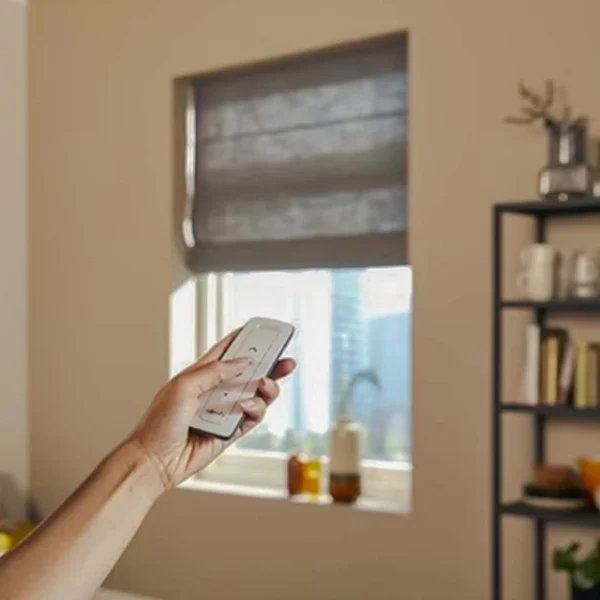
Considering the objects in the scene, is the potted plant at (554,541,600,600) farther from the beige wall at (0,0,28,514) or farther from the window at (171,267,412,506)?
the beige wall at (0,0,28,514)

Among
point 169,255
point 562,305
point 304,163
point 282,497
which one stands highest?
point 304,163

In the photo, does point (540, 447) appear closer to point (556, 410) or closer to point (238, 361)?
point (556, 410)

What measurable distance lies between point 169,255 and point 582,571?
5.85ft

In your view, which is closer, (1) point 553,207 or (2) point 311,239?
(1) point 553,207

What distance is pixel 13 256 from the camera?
4.20m

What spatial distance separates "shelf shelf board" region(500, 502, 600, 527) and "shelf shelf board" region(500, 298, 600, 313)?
18.8 inches

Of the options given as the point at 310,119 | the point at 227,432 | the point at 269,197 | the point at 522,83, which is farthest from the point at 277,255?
the point at 227,432

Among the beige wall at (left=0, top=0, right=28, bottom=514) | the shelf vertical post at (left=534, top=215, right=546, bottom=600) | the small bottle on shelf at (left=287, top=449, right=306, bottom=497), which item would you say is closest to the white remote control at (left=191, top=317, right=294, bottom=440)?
the shelf vertical post at (left=534, top=215, right=546, bottom=600)

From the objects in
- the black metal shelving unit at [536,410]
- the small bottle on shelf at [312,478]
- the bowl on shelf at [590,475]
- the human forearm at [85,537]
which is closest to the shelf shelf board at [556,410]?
the black metal shelving unit at [536,410]

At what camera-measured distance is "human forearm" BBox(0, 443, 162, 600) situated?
1.15 m

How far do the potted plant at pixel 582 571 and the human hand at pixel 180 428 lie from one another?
1420mm

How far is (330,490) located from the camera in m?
3.37

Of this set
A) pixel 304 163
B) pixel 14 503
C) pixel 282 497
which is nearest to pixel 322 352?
pixel 282 497

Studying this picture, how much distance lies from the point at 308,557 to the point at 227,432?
2.09 meters
